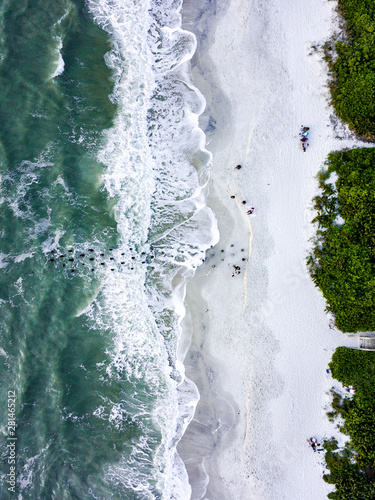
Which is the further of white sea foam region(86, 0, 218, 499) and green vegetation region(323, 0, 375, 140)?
white sea foam region(86, 0, 218, 499)

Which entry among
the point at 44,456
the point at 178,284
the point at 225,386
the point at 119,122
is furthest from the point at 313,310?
the point at 44,456

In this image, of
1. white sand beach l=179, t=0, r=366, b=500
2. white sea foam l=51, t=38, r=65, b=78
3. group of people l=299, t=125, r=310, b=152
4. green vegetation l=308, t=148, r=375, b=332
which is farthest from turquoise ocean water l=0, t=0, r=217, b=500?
green vegetation l=308, t=148, r=375, b=332

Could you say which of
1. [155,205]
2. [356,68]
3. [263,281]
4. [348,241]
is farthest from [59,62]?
[348,241]

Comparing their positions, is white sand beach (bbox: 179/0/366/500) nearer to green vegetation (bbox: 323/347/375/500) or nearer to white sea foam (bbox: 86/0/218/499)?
green vegetation (bbox: 323/347/375/500)

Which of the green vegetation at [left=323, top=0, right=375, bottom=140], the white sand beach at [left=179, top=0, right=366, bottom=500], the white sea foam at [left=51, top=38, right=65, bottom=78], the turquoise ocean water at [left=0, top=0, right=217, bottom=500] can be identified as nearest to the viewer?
the green vegetation at [left=323, top=0, right=375, bottom=140]

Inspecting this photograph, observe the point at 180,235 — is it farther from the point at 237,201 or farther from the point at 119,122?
the point at 119,122

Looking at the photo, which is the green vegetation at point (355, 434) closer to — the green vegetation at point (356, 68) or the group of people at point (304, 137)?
the group of people at point (304, 137)
